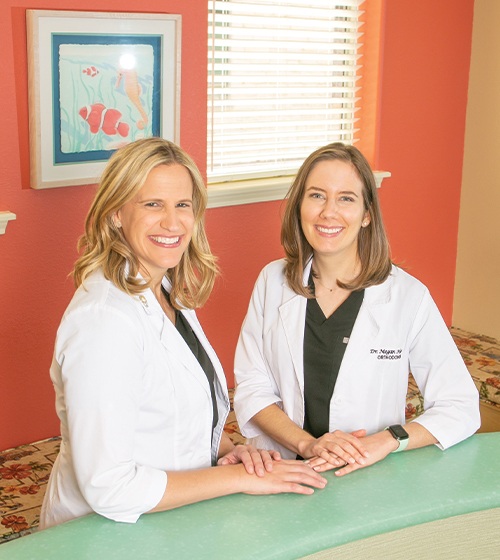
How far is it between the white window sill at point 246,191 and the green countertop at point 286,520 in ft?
7.27

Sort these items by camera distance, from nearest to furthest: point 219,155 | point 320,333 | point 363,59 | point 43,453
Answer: point 320,333
point 43,453
point 219,155
point 363,59

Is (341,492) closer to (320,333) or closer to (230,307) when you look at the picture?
(320,333)

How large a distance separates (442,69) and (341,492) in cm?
350

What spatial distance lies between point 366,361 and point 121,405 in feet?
2.81

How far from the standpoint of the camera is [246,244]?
4.06 m

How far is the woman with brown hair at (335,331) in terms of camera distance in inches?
88.4

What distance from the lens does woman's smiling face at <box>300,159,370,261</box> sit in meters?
2.28

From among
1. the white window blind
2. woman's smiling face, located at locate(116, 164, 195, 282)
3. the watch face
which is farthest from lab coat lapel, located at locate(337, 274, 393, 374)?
the white window blind

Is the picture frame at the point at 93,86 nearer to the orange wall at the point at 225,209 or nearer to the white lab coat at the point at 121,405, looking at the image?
the orange wall at the point at 225,209

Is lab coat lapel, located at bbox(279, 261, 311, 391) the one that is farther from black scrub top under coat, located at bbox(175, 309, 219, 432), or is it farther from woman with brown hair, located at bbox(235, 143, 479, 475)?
black scrub top under coat, located at bbox(175, 309, 219, 432)

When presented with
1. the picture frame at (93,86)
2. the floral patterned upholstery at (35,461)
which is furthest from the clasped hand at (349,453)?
→ the picture frame at (93,86)

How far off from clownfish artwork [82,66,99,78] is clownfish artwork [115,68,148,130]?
11 centimetres

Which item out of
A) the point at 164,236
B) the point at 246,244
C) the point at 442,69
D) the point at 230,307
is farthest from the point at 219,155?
the point at 164,236

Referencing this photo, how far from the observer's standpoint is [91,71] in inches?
129
